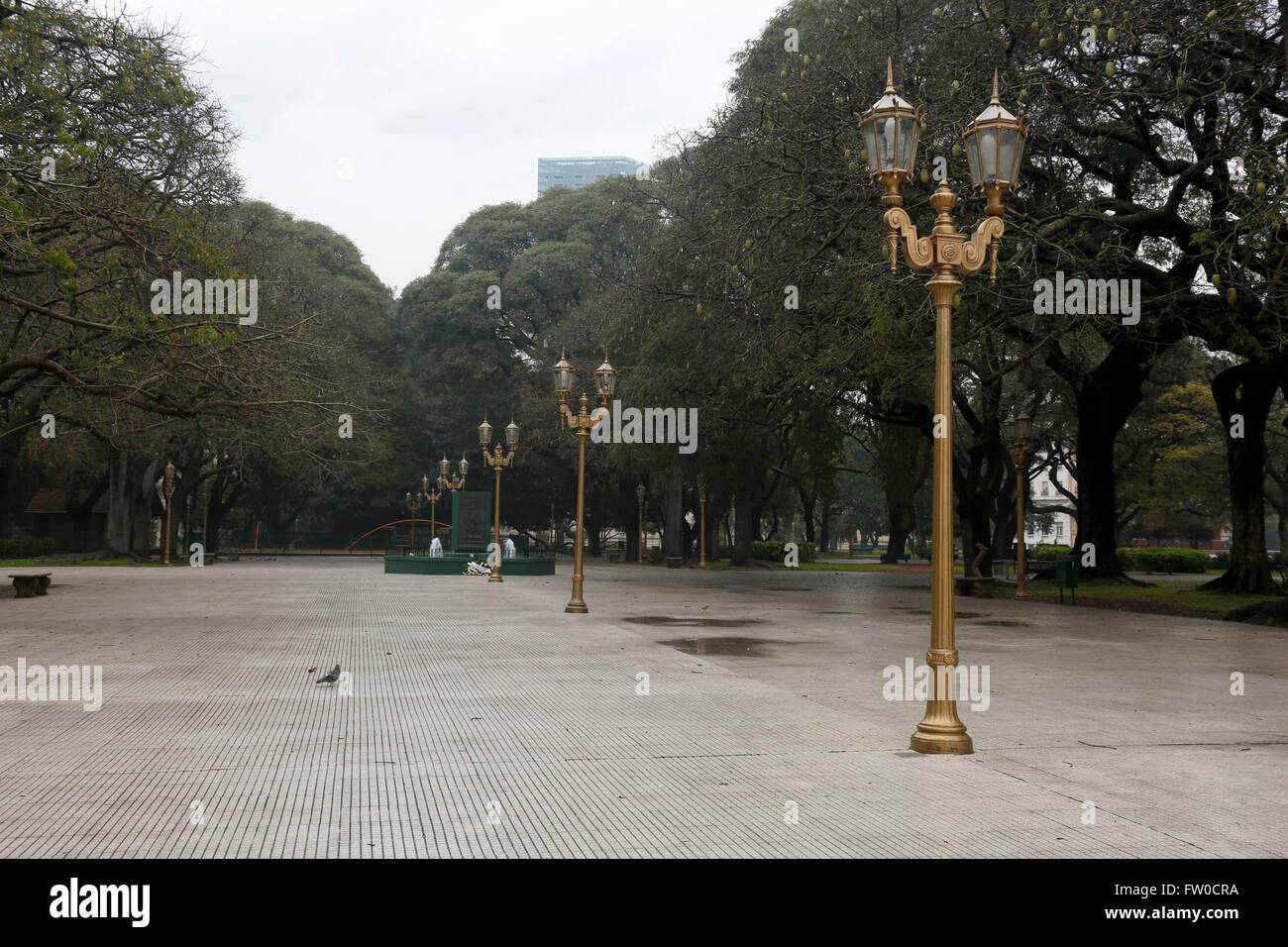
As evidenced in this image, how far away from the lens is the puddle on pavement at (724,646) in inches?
533

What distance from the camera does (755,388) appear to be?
74.9 feet

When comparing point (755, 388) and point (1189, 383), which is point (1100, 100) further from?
point (1189, 383)

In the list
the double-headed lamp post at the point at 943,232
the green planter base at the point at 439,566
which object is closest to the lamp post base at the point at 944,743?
the double-headed lamp post at the point at 943,232

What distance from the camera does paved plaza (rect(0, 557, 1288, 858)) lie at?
523cm

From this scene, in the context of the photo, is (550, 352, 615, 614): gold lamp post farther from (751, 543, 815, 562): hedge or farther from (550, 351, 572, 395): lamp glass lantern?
(751, 543, 815, 562): hedge

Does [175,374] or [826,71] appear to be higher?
[826,71]

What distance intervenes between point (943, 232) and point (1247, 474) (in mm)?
20277

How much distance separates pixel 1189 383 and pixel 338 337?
32867 millimetres

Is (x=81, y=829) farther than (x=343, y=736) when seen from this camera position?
No

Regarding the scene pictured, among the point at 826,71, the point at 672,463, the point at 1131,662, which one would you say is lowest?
the point at 1131,662

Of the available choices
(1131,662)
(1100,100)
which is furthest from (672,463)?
(1131,662)

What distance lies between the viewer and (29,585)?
2138 cm

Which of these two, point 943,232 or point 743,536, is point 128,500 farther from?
point 943,232

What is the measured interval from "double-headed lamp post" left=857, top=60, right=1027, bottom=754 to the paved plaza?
1.34 m
